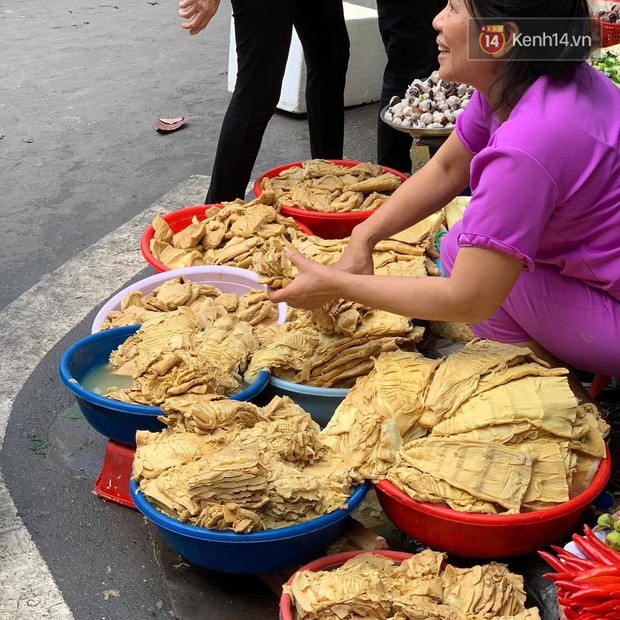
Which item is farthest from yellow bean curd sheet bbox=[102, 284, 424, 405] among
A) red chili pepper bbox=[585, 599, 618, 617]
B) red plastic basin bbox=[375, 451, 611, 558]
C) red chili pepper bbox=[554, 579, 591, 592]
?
red chili pepper bbox=[585, 599, 618, 617]

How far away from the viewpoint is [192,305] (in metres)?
3.10

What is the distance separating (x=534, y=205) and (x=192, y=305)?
150 cm

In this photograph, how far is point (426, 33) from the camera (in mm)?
4184

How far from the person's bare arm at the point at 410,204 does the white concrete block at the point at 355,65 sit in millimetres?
3370

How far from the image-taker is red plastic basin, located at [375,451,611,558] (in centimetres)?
206

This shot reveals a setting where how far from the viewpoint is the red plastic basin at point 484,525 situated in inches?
81.0

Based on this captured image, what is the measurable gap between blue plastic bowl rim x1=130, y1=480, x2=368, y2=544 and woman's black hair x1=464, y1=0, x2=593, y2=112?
117 cm

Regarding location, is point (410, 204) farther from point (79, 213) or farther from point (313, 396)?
point (79, 213)

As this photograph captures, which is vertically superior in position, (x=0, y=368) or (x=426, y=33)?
(x=426, y=33)

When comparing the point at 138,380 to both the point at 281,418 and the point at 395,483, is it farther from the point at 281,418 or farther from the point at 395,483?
the point at 395,483

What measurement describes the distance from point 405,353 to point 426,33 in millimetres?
2276

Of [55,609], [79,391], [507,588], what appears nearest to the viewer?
[507,588]

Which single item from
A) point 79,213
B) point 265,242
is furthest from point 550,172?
point 79,213

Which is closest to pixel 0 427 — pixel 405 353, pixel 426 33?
pixel 405 353
